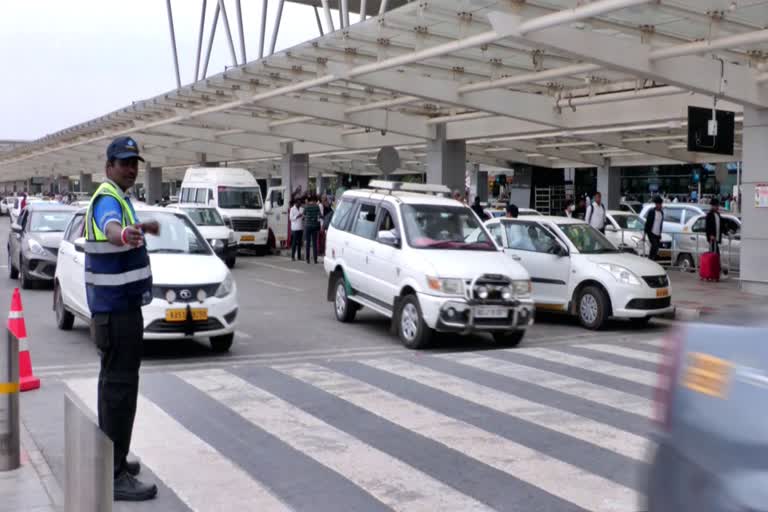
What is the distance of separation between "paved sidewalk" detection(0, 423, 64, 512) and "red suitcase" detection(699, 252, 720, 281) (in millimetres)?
17244

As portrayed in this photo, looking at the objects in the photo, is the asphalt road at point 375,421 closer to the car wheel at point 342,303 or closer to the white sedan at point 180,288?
the white sedan at point 180,288

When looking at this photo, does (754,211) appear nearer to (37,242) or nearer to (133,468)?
(37,242)

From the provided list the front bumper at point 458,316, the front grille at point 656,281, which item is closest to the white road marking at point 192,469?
the front bumper at point 458,316

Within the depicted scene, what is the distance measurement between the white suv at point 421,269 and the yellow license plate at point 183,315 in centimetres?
280

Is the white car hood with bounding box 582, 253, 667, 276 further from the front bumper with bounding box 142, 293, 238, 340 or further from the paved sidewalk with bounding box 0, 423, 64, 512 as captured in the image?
the paved sidewalk with bounding box 0, 423, 64, 512

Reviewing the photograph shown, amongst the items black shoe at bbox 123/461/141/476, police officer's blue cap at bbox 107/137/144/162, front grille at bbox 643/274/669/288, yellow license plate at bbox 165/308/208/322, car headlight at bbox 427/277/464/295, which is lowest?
black shoe at bbox 123/461/141/476

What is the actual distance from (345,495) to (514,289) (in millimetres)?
6446

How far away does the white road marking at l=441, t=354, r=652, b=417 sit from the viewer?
27.3 ft

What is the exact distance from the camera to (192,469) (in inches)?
249

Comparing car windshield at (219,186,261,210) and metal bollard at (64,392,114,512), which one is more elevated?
car windshield at (219,186,261,210)

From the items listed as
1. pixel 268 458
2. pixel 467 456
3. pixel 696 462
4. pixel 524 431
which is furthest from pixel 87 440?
pixel 524 431

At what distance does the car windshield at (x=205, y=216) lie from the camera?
24891 millimetres

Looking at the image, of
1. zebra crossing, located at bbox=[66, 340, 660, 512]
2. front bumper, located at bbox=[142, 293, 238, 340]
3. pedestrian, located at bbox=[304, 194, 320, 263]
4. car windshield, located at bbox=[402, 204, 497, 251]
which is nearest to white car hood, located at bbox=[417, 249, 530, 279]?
car windshield, located at bbox=[402, 204, 497, 251]

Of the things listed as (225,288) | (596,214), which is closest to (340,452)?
(225,288)
